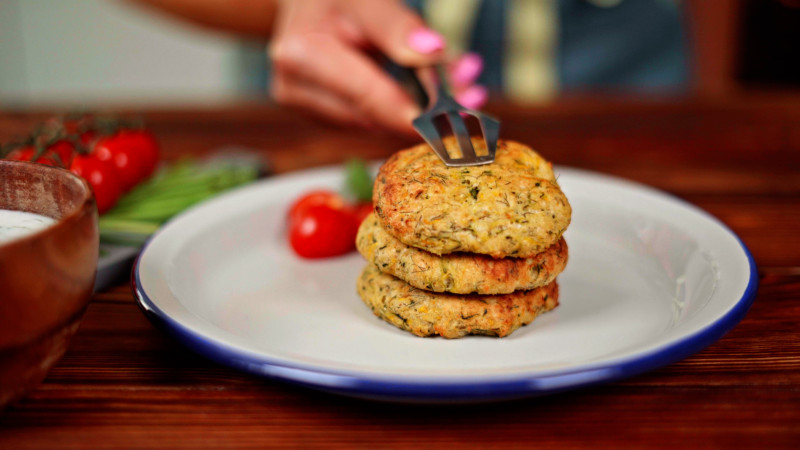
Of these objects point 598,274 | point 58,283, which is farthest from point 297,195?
point 58,283

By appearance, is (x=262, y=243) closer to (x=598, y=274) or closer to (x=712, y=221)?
(x=598, y=274)

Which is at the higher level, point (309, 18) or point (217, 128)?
Result: point (309, 18)

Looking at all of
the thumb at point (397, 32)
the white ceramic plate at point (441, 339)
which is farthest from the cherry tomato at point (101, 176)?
the thumb at point (397, 32)

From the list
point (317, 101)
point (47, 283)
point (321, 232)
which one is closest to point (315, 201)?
point (321, 232)

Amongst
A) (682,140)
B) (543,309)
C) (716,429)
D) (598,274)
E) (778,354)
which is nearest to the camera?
(716,429)

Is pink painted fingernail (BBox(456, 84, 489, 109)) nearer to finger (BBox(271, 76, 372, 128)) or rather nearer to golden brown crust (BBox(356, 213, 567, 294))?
finger (BBox(271, 76, 372, 128))

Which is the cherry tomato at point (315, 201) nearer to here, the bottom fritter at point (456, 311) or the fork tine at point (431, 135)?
the fork tine at point (431, 135)
